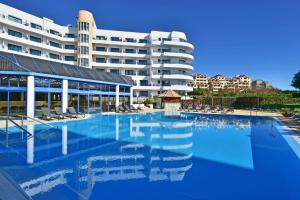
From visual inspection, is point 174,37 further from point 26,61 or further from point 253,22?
point 26,61

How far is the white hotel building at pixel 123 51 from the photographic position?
2037 inches

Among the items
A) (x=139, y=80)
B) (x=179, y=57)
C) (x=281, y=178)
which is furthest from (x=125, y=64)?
(x=281, y=178)

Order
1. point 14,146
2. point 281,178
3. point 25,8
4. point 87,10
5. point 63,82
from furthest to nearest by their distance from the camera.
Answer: point 87,10 → point 25,8 → point 63,82 → point 14,146 → point 281,178

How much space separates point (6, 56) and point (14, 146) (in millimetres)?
11865

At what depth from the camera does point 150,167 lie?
8711mm

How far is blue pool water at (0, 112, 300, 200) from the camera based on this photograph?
254 inches

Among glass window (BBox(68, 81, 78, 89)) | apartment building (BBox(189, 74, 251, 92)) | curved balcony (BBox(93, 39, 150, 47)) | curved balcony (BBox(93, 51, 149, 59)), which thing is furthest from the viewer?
apartment building (BBox(189, 74, 251, 92))

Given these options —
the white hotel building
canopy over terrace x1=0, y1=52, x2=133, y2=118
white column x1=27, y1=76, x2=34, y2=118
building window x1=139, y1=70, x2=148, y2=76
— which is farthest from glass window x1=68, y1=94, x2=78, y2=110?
building window x1=139, y1=70, x2=148, y2=76

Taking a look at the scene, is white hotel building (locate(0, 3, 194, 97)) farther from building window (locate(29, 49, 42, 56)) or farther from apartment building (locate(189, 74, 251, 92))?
apartment building (locate(189, 74, 251, 92))

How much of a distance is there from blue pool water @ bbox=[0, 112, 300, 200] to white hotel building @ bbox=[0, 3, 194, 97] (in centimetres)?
4083

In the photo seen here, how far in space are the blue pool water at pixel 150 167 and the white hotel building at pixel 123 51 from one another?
40835mm

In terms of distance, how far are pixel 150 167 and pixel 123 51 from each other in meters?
50.6

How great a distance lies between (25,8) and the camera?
164ft

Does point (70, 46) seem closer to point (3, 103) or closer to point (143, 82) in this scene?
point (143, 82)
